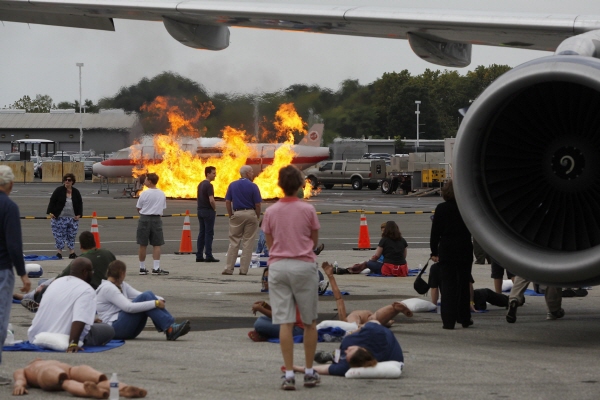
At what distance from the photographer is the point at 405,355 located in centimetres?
1043

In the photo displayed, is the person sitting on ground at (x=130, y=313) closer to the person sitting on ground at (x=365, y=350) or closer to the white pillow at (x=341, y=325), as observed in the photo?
the white pillow at (x=341, y=325)

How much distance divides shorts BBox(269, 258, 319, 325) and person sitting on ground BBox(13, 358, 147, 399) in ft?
4.75

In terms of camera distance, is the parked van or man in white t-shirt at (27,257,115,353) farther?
the parked van

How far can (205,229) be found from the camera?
70.5 feet

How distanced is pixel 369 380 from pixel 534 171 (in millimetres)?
3486

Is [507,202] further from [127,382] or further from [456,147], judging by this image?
[127,382]

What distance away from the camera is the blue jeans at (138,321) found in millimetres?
11266

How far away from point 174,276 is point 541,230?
9.21 meters

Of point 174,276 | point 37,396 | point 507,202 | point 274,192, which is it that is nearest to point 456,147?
point 507,202

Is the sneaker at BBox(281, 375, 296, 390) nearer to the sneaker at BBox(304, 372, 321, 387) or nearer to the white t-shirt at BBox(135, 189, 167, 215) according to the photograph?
the sneaker at BBox(304, 372, 321, 387)

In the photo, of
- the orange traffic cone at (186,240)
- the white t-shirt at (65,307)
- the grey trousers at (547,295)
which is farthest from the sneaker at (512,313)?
the orange traffic cone at (186,240)

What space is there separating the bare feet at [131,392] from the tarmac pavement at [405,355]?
12 centimetres

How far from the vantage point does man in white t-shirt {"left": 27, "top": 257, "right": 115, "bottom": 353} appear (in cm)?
1017

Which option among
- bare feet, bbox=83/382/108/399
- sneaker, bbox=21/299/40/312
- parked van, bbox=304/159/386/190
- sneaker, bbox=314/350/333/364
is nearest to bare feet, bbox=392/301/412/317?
sneaker, bbox=314/350/333/364
